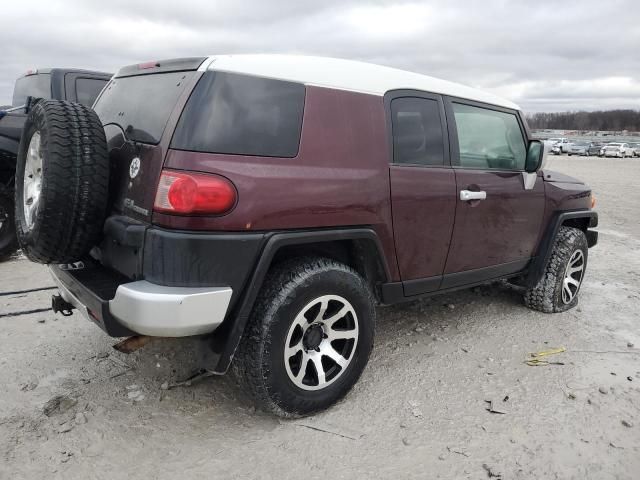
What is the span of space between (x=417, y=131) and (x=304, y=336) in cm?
143

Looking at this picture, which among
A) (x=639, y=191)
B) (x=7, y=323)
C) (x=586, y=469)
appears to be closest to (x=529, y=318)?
(x=586, y=469)

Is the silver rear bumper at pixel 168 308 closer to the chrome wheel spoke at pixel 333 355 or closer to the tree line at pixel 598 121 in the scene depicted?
the chrome wheel spoke at pixel 333 355

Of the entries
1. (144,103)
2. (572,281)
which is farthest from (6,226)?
(572,281)

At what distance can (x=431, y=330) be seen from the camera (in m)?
4.15

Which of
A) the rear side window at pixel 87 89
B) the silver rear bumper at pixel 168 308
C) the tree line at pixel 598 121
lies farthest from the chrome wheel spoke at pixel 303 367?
the tree line at pixel 598 121

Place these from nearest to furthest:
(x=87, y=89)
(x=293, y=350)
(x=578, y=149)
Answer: (x=293, y=350), (x=87, y=89), (x=578, y=149)

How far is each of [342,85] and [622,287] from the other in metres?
4.18

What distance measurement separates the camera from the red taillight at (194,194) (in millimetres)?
2291

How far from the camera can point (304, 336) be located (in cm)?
279

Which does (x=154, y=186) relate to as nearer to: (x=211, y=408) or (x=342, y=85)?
(x=342, y=85)

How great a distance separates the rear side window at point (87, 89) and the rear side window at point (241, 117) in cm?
418

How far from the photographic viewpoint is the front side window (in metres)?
3.55

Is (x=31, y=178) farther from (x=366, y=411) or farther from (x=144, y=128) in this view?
(x=366, y=411)

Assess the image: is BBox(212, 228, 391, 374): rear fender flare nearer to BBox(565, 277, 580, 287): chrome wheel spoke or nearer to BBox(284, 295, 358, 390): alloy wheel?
BBox(284, 295, 358, 390): alloy wheel
